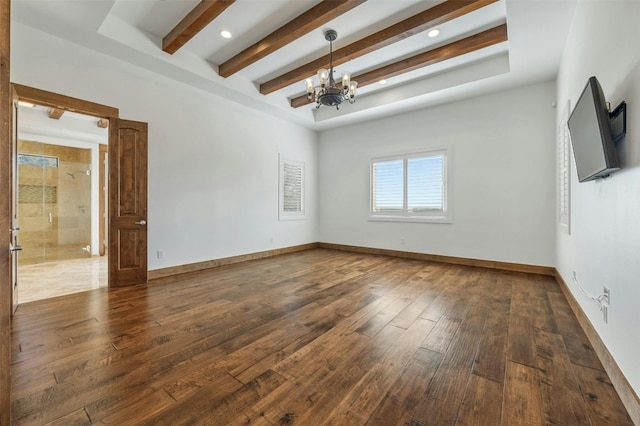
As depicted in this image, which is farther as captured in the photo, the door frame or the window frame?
the window frame

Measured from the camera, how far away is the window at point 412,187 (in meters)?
5.54

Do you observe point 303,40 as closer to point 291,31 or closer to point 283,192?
point 291,31

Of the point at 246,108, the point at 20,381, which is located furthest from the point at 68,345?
the point at 246,108

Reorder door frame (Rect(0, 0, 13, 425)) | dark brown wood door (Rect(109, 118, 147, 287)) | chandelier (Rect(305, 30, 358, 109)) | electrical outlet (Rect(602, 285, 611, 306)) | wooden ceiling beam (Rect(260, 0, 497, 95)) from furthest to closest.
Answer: dark brown wood door (Rect(109, 118, 147, 287)) → chandelier (Rect(305, 30, 358, 109)) → wooden ceiling beam (Rect(260, 0, 497, 95)) → electrical outlet (Rect(602, 285, 611, 306)) → door frame (Rect(0, 0, 13, 425))

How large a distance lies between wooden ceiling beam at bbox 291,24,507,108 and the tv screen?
1896 mm

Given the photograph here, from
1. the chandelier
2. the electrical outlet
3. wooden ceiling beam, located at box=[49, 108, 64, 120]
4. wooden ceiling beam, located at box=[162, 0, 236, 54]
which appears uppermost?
wooden ceiling beam, located at box=[162, 0, 236, 54]

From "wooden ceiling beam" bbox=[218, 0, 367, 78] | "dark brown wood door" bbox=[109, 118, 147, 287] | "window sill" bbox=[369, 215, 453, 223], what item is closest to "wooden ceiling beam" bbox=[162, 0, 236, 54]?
"wooden ceiling beam" bbox=[218, 0, 367, 78]

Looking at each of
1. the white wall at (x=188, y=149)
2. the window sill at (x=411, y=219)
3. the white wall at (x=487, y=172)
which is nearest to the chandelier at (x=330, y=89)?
the white wall at (x=188, y=149)

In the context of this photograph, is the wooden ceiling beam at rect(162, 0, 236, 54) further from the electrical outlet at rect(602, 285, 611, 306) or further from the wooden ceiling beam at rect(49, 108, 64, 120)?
the electrical outlet at rect(602, 285, 611, 306)

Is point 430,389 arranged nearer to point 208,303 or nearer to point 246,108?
point 208,303

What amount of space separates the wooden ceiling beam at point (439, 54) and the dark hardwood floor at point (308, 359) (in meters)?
3.32

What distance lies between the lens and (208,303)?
3.16 m

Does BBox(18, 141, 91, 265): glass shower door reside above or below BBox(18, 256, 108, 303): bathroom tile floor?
above

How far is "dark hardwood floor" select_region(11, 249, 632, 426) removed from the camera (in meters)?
1.50
